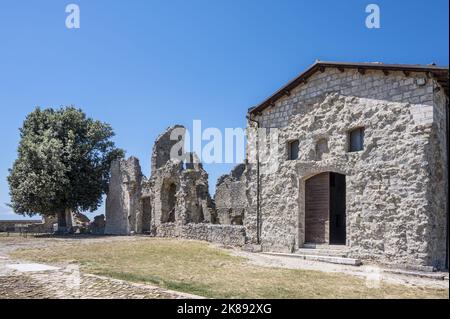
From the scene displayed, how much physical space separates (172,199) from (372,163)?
16519 millimetres

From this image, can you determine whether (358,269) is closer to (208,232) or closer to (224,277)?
(224,277)

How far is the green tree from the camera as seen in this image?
92.0 ft

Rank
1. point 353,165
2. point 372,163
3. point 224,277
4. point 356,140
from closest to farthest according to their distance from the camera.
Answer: point 224,277
point 372,163
point 353,165
point 356,140

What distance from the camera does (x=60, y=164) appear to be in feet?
92.2

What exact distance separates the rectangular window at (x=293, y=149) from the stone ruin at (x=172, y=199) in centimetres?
425

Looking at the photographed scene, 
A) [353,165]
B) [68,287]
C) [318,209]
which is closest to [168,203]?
[318,209]

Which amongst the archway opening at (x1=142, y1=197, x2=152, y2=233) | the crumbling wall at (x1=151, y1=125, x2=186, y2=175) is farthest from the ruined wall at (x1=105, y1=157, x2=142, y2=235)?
the crumbling wall at (x1=151, y1=125, x2=186, y2=175)

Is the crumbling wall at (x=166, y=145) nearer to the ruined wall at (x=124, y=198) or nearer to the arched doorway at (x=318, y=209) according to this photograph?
the ruined wall at (x=124, y=198)

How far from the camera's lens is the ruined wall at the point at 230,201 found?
1179 inches

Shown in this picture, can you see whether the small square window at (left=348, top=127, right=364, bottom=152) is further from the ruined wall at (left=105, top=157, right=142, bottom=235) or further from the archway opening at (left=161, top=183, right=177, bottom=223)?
the ruined wall at (left=105, top=157, right=142, bottom=235)

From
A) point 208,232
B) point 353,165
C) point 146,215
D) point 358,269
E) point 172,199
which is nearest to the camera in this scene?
point 358,269

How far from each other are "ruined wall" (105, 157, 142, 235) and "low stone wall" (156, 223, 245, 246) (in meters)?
4.59
